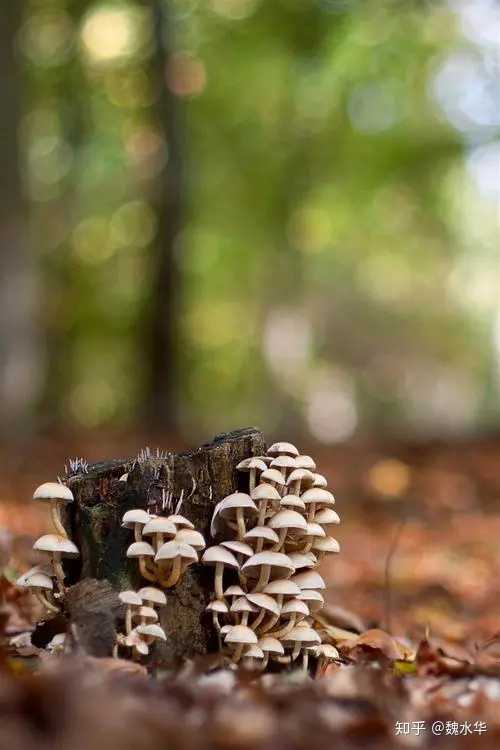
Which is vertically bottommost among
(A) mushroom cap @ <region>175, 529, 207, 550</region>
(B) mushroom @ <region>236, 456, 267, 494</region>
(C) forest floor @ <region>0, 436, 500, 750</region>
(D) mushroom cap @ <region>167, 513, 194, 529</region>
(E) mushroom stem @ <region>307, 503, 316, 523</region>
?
(C) forest floor @ <region>0, 436, 500, 750</region>

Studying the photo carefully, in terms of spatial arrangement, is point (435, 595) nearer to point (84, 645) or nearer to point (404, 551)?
point (404, 551)

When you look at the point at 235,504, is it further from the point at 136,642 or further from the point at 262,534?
the point at 136,642

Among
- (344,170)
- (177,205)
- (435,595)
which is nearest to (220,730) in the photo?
(435,595)

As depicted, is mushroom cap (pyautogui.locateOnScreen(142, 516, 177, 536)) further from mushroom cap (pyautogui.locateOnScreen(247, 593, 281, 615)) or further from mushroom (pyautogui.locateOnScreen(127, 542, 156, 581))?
mushroom cap (pyautogui.locateOnScreen(247, 593, 281, 615))

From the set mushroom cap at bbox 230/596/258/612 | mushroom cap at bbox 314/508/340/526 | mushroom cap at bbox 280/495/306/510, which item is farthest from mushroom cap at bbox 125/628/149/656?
mushroom cap at bbox 314/508/340/526

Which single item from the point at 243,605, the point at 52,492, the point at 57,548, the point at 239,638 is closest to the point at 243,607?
the point at 243,605

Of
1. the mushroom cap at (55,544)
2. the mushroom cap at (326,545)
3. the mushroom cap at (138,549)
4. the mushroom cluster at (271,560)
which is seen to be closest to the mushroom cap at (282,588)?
the mushroom cluster at (271,560)
